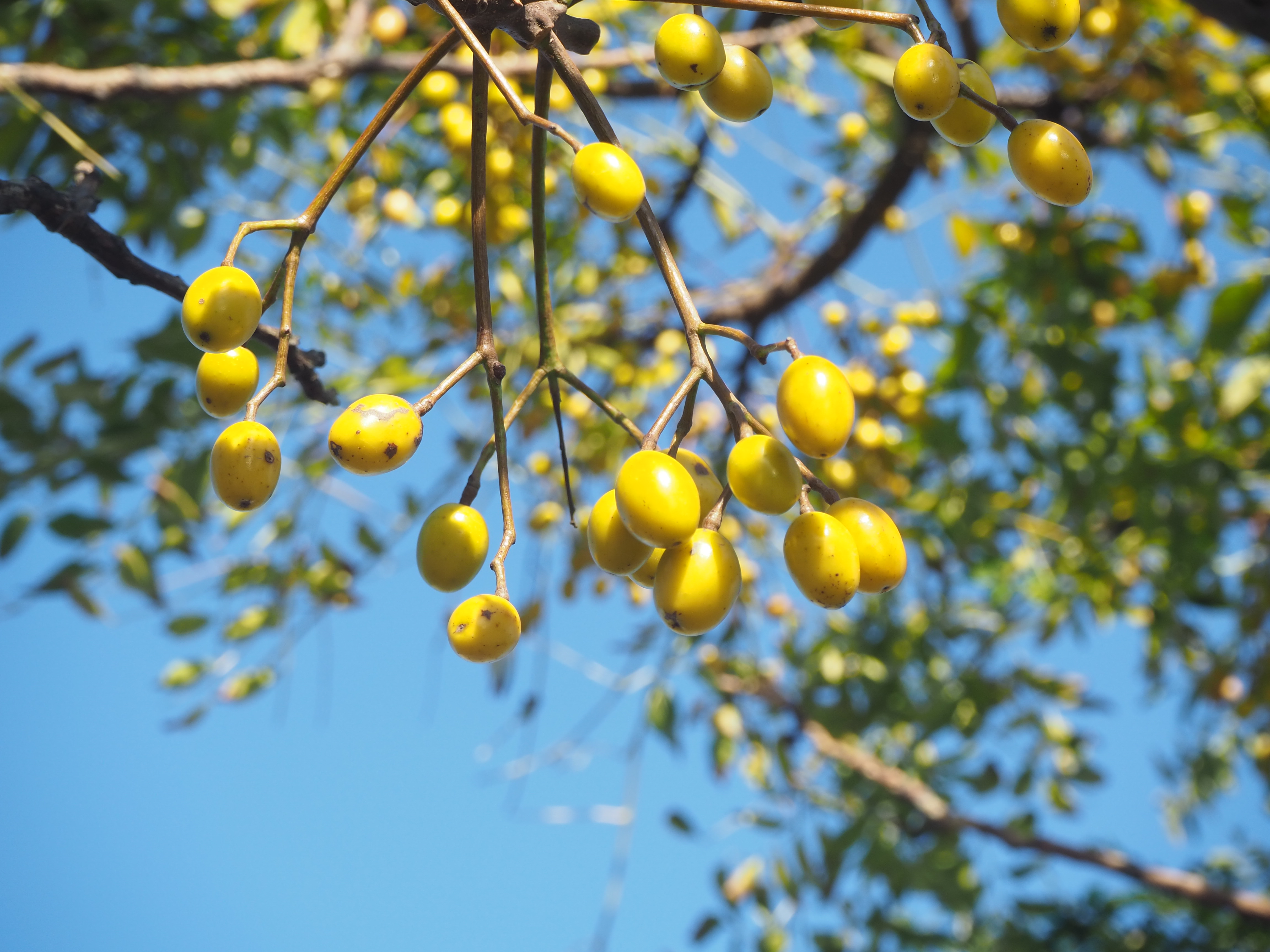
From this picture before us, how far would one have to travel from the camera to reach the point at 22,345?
1.38 metres

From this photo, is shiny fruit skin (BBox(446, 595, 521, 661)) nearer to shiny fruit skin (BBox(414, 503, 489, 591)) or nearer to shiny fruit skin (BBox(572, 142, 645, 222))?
shiny fruit skin (BBox(414, 503, 489, 591))

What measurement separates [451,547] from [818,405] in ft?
0.70

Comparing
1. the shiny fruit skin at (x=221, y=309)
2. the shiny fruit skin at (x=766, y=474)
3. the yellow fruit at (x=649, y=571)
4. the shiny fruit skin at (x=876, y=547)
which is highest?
the shiny fruit skin at (x=221, y=309)

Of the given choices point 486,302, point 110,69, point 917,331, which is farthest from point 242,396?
point 917,331

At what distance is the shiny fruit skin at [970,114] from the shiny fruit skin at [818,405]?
167 millimetres

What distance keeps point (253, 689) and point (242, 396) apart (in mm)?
1444

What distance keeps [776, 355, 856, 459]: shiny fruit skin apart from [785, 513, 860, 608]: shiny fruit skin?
0.04 meters

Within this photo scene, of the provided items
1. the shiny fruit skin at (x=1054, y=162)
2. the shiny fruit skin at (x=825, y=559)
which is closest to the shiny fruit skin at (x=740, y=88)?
the shiny fruit skin at (x=1054, y=162)

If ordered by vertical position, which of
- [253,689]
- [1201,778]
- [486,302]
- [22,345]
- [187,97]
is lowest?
[1201,778]

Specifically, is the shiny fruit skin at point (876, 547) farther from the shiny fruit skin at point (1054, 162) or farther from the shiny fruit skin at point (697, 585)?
the shiny fruit skin at point (1054, 162)

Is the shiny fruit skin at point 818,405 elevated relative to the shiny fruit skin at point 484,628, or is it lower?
elevated

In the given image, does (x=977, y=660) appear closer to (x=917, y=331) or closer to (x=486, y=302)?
(x=917, y=331)

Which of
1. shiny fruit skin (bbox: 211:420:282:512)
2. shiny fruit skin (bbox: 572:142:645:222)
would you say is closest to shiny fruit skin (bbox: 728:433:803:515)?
shiny fruit skin (bbox: 572:142:645:222)

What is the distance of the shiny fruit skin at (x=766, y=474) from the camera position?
498 mm
